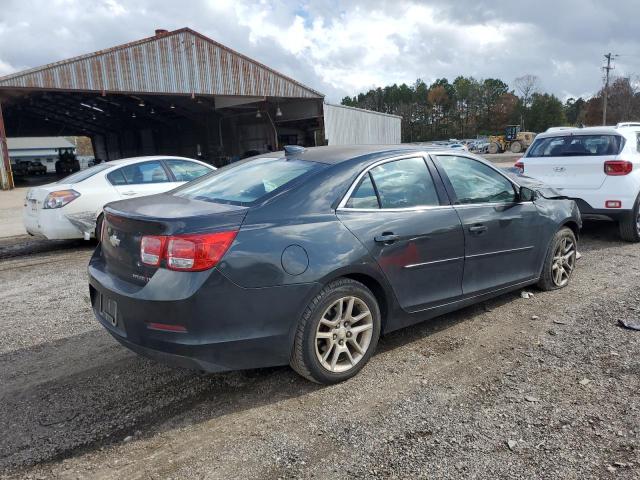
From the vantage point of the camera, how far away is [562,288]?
511 centimetres

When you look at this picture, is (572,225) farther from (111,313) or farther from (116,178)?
(116,178)

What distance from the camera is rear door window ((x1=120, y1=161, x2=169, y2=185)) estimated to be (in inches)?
322

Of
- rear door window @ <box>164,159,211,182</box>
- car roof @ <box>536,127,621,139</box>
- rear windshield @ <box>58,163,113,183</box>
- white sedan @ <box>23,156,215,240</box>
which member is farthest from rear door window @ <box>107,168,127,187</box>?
car roof @ <box>536,127,621,139</box>

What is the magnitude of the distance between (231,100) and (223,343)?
94.5 feet

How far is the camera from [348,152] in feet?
12.2

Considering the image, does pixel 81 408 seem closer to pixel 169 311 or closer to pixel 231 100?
pixel 169 311

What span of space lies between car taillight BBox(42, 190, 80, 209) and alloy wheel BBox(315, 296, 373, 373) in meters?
6.08

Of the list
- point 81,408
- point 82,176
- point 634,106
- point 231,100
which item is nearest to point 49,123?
point 231,100

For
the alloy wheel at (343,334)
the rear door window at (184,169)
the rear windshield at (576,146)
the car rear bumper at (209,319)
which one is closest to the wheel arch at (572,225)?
the rear windshield at (576,146)

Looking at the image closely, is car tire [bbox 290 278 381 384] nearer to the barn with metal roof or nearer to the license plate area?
the license plate area

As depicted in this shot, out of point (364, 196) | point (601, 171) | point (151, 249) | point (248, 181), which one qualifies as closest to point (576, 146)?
point (601, 171)

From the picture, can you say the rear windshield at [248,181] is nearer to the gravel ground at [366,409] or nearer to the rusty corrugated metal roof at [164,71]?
the gravel ground at [366,409]

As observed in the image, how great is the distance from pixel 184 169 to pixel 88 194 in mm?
1685

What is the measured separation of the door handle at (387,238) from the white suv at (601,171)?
192 inches
